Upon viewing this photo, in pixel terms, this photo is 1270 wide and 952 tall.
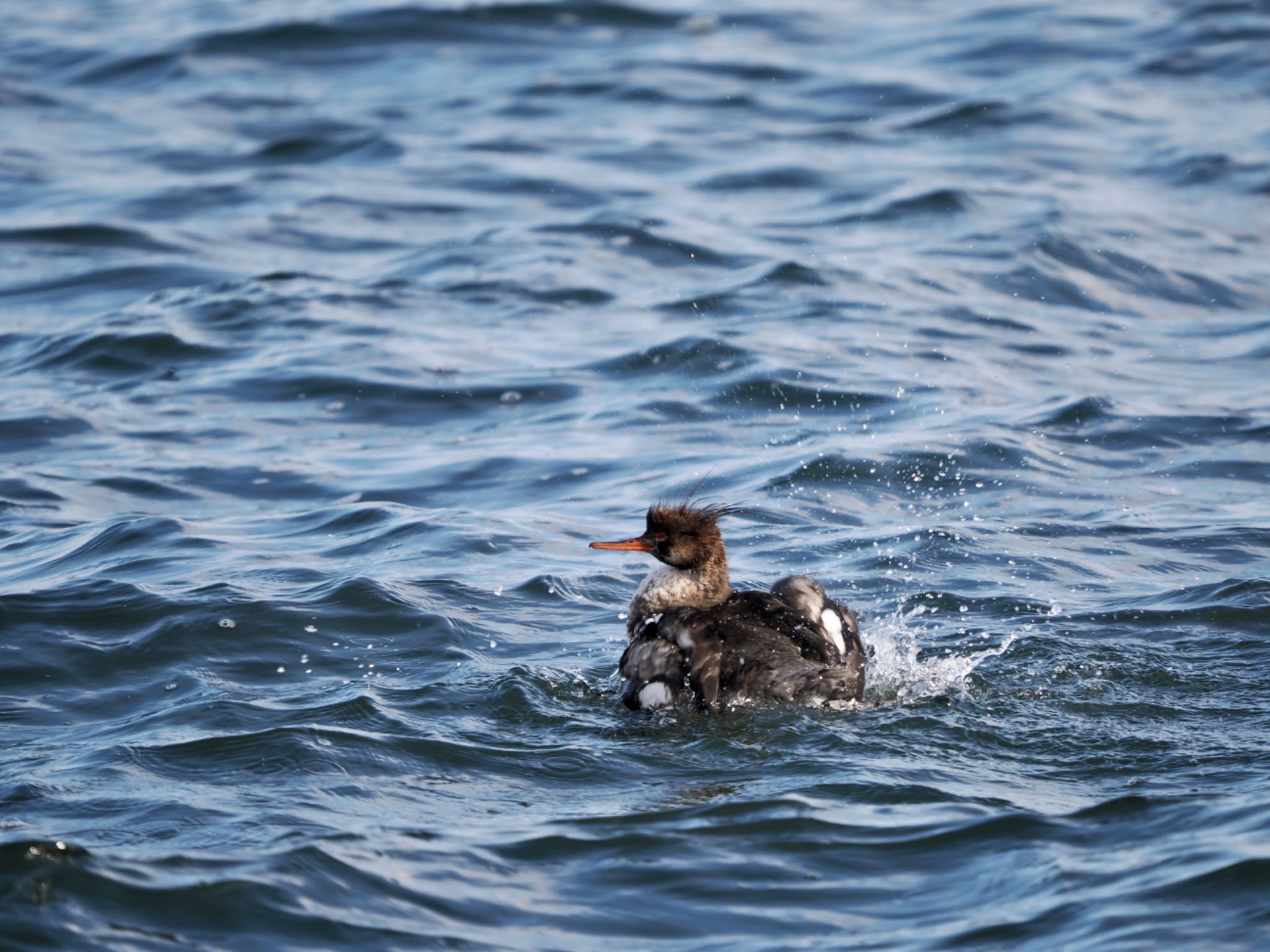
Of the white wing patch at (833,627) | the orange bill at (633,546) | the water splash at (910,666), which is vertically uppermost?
the orange bill at (633,546)

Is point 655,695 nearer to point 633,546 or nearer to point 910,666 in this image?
point 633,546

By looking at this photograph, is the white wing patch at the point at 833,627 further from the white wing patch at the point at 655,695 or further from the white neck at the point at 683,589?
the white wing patch at the point at 655,695

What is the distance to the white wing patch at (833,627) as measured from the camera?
659 centimetres

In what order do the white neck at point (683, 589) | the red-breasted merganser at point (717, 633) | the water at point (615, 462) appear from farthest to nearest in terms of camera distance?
the white neck at point (683, 589), the red-breasted merganser at point (717, 633), the water at point (615, 462)

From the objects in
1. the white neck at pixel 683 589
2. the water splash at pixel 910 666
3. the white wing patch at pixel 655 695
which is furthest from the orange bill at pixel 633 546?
the water splash at pixel 910 666

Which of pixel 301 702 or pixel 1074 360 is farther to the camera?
pixel 1074 360

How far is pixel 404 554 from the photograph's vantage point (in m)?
8.62

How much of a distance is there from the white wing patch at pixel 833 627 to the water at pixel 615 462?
0.92 ft

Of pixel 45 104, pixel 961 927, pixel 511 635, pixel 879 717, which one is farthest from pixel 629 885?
pixel 45 104

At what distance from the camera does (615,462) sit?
9.98 meters

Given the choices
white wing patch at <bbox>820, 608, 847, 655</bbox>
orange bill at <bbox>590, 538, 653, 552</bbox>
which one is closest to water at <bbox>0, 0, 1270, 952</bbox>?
white wing patch at <bbox>820, 608, 847, 655</bbox>

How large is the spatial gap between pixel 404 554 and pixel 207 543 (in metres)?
0.99

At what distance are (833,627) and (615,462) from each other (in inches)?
138

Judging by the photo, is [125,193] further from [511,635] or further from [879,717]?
[879,717]
